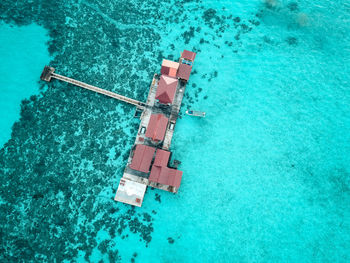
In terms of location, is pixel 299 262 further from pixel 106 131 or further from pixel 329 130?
pixel 106 131

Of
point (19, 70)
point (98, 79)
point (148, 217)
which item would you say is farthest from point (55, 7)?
point (148, 217)

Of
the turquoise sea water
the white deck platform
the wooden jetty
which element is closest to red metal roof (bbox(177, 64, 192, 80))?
the wooden jetty

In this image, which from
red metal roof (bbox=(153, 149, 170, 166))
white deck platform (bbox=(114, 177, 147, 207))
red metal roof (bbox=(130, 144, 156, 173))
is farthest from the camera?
red metal roof (bbox=(130, 144, 156, 173))

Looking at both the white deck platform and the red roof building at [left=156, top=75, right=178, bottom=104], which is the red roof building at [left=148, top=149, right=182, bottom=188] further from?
the red roof building at [left=156, top=75, right=178, bottom=104]

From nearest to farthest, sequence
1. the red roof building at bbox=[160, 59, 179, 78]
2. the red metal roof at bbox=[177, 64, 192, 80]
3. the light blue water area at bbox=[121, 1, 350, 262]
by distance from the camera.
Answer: the light blue water area at bbox=[121, 1, 350, 262], the red roof building at bbox=[160, 59, 179, 78], the red metal roof at bbox=[177, 64, 192, 80]

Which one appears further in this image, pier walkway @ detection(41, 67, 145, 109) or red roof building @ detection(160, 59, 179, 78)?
pier walkway @ detection(41, 67, 145, 109)

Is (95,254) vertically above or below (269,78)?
below
